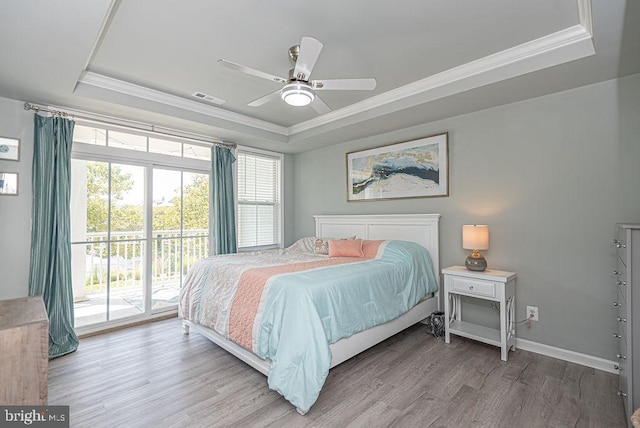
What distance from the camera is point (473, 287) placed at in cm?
301

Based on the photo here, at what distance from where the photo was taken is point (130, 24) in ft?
7.12

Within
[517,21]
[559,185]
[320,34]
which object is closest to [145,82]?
[320,34]

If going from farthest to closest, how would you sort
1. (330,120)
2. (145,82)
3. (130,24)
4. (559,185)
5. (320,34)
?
(330,120) → (145,82) → (559,185) → (320,34) → (130,24)

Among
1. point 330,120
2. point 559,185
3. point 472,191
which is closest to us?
point 559,185

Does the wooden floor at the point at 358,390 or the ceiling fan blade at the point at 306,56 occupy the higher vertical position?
the ceiling fan blade at the point at 306,56

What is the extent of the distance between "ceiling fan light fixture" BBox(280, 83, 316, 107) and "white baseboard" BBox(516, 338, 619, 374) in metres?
3.09

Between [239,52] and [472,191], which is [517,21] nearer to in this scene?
[472,191]

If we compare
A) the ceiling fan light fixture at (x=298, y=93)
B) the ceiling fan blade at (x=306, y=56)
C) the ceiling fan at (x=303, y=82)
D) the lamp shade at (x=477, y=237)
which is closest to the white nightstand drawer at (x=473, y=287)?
the lamp shade at (x=477, y=237)

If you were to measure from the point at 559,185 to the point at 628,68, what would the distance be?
1009 millimetres

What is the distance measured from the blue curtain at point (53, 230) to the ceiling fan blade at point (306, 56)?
2643mm

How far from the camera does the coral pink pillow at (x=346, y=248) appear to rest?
3.70m

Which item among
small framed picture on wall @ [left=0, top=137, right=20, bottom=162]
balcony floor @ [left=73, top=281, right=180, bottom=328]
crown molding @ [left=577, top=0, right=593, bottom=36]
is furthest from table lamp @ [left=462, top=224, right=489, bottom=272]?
small framed picture on wall @ [left=0, top=137, right=20, bottom=162]

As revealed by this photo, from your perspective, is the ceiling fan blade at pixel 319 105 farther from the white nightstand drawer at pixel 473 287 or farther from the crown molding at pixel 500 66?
the white nightstand drawer at pixel 473 287

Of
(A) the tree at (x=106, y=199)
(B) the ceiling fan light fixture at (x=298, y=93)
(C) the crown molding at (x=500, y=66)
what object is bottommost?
(A) the tree at (x=106, y=199)
